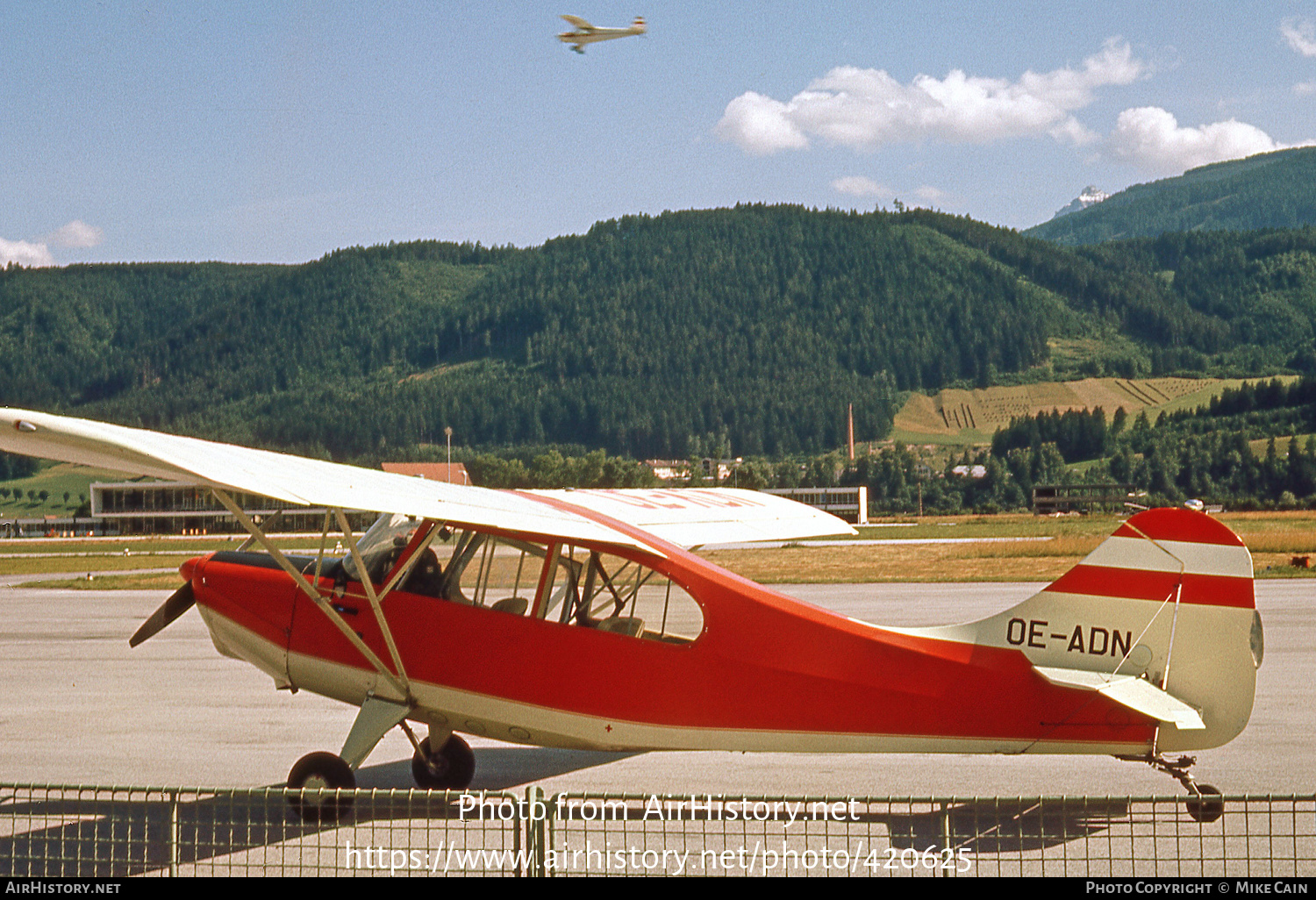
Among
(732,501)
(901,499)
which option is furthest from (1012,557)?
(901,499)

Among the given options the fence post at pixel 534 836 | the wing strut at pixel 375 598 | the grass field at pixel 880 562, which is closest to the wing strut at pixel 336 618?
the wing strut at pixel 375 598

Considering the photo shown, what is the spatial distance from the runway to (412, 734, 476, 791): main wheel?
28cm

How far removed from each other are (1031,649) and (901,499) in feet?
584

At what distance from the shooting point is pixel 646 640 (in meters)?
7.87

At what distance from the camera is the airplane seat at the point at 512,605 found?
8.15 m

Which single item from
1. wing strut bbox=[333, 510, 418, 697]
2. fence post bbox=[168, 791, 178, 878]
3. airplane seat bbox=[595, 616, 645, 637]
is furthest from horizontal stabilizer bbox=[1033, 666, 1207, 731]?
fence post bbox=[168, 791, 178, 878]

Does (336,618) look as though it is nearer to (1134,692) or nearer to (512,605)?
(512,605)

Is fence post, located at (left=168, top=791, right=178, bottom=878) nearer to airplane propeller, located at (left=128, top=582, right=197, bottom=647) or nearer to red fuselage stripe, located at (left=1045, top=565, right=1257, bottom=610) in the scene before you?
airplane propeller, located at (left=128, top=582, right=197, bottom=647)

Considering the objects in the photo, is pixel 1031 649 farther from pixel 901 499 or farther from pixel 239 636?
pixel 901 499

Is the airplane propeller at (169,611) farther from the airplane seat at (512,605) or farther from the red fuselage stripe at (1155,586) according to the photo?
the red fuselage stripe at (1155,586)

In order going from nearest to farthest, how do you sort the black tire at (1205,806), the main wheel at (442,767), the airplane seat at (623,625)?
the black tire at (1205,806), the airplane seat at (623,625), the main wheel at (442,767)

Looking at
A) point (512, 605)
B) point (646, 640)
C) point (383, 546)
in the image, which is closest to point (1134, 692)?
point (646, 640)

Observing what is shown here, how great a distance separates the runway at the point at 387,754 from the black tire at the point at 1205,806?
155 cm

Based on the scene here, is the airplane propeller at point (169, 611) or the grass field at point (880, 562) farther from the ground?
the airplane propeller at point (169, 611)
